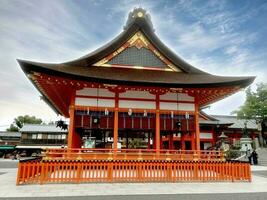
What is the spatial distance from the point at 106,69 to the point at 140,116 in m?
3.55

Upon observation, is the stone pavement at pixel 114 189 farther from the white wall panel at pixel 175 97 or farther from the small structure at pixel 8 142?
the small structure at pixel 8 142

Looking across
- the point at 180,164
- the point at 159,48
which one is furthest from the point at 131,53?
the point at 180,164

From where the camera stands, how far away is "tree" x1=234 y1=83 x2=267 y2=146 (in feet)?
127

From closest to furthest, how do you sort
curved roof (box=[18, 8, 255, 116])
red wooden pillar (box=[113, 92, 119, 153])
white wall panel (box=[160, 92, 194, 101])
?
curved roof (box=[18, 8, 255, 116]) → red wooden pillar (box=[113, 92, 119, 153]) → white wall panel (box=[160, 92, 194, 101])

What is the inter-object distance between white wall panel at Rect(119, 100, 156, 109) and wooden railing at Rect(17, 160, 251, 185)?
3589mm

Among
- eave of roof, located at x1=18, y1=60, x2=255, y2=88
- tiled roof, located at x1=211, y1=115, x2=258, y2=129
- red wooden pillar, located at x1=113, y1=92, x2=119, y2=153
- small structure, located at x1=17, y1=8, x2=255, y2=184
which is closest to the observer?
small structure, located at x1=17, y1=8, x2=255, y2=184

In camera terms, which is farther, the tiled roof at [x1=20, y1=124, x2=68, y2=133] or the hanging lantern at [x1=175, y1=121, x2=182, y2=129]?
the tiled roof at [x1=20, y1=124, x2=68, y2=133]

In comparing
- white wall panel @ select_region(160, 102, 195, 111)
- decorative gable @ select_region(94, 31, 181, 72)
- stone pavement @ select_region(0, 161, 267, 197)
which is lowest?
stone pavement @ select_region(0, 161, 267, 197)

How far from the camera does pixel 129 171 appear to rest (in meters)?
11.8

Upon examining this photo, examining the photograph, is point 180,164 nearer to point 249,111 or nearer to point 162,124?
point 162,124

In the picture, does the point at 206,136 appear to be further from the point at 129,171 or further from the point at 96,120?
the point at 129,171

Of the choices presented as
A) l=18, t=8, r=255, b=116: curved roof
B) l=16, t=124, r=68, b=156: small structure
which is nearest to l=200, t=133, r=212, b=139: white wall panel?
l=18, t=8, r=255, b=116: curved roof

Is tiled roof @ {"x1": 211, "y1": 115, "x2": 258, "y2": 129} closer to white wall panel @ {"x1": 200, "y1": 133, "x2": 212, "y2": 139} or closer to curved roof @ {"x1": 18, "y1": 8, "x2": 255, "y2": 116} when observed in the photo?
white wall panel @ {"x1": 200, "y1": 133, "x2": 212, "y2": 139}

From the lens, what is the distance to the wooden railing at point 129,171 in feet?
35.9
